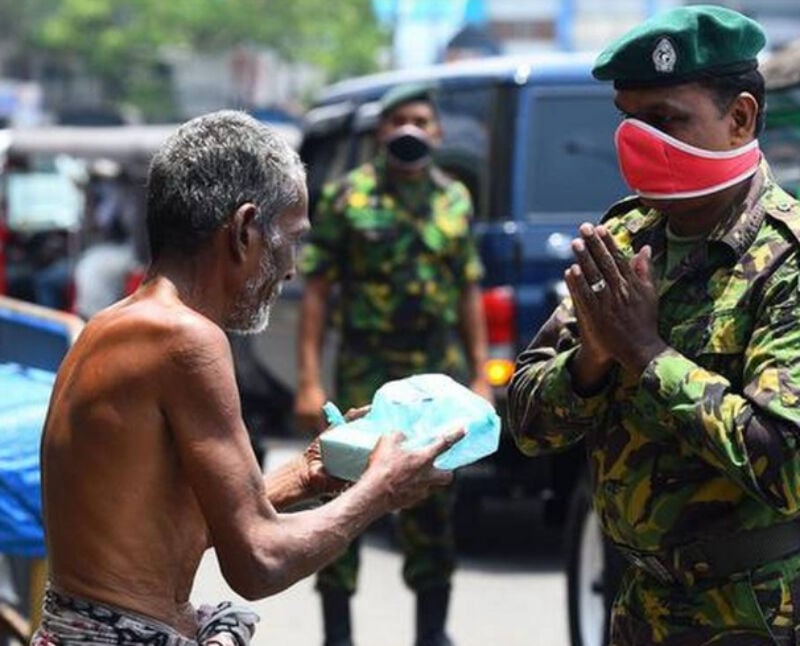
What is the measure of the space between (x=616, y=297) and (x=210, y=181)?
0.69m

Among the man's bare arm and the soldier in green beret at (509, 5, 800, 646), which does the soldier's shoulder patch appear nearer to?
the soldier in green beret at (509, 5, 800, 646)

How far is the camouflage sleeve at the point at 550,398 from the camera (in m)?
3.73

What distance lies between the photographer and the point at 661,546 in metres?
3.60

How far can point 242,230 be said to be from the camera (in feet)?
11.4

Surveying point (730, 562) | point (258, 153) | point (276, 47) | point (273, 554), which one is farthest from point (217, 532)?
point (276, 47)

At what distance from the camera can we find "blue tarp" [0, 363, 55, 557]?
5098 mm

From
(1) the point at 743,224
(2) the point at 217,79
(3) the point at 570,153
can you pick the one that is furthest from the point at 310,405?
(2) the point at 217,79

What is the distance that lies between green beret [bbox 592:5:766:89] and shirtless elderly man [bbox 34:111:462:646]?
1.95 feet

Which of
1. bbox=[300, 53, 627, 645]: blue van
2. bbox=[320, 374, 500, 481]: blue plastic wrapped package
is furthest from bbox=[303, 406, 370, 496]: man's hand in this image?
bbox=[300, 53, 627, 645]: blue van

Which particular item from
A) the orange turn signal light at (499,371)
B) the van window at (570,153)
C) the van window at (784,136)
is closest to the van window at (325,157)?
the van window at (570,153)

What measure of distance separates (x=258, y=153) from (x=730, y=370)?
33.8 inches

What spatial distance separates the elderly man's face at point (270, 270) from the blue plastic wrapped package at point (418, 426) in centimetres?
24

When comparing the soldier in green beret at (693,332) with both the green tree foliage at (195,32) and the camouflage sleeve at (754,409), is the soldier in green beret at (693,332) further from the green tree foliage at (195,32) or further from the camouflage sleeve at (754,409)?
the green tree foliage at (195,32)

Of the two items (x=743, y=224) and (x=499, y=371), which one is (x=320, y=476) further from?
(x=499, y=371)
